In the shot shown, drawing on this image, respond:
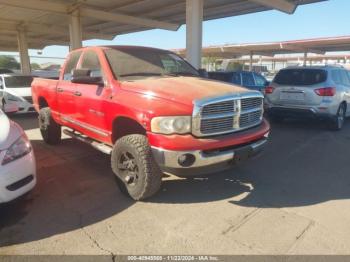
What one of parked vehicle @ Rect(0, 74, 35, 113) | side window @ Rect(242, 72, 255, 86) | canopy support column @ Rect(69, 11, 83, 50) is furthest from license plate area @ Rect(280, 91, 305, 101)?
canopy support column @ Rect(69, 11, 83, 50)

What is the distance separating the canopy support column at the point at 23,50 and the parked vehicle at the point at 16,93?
45.2 ft

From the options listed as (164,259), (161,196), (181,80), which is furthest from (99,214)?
(181,80)

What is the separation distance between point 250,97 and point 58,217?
2.80 m

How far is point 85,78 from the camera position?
445 centimetres

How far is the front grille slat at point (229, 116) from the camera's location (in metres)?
3.60

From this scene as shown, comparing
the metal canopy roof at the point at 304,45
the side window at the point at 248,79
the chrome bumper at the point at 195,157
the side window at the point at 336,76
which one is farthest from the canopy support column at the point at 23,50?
the chrome bumper at the point at 195,157

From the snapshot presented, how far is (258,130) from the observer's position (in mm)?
4234

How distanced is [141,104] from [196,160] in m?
0.93

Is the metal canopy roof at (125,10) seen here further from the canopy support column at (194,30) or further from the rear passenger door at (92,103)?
the rear passenger door at (92,103)

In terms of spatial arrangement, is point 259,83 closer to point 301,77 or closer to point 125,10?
point 301,77

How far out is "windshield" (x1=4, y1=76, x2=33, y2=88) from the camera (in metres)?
11.9

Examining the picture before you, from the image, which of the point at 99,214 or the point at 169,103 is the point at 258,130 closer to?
the point at 169,103

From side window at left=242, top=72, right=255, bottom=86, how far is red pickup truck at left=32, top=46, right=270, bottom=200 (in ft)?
22.3

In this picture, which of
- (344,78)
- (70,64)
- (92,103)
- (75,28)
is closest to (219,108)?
(92,103)
